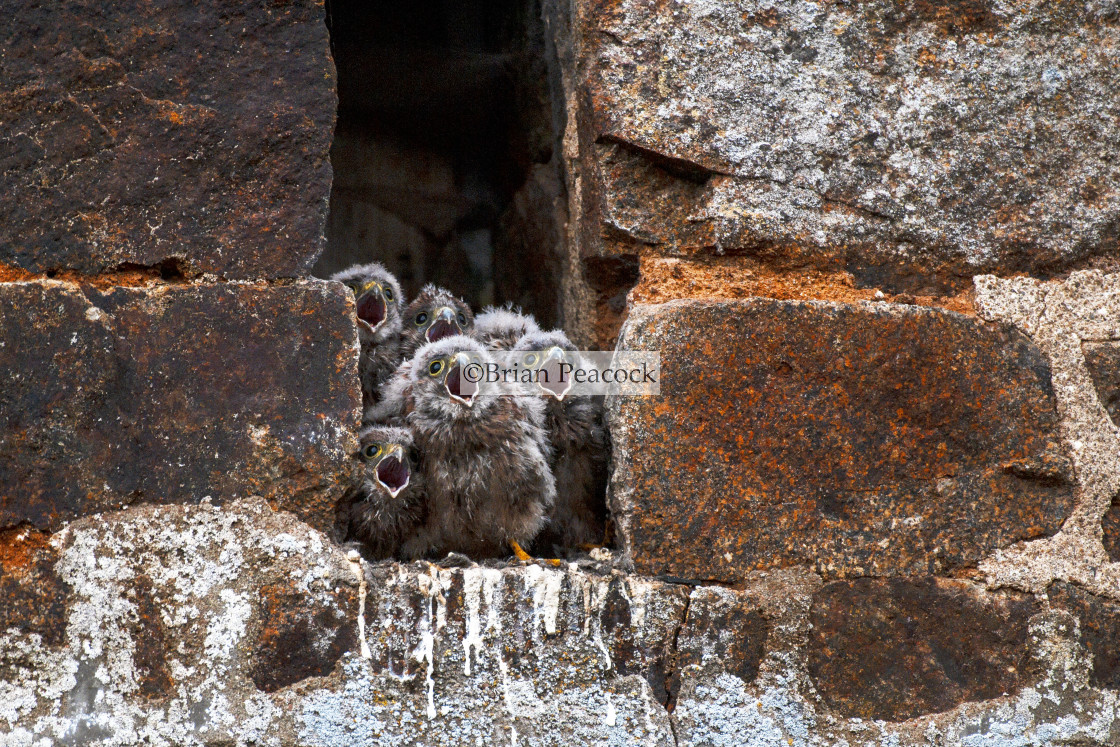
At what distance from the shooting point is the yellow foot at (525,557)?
2.14 meters

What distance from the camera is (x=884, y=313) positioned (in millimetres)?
2211

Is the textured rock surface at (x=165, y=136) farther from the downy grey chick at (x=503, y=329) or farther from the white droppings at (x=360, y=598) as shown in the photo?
the downy grey chick at (x=503, y=329)

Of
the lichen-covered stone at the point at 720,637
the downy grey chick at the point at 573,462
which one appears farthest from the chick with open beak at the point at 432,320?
the lichen-covered stone at the point at 720,637

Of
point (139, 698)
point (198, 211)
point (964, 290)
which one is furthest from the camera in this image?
point (964, 290)

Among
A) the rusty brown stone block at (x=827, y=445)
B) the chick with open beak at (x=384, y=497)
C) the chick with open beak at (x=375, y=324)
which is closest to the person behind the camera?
the rusty brown stone block at (x=827, y=445)

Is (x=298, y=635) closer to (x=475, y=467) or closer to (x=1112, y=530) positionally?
(x=475, y=467)

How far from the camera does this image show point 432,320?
317 cm

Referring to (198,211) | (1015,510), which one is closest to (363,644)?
(198,211)

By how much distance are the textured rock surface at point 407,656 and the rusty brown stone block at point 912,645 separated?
0.02 m

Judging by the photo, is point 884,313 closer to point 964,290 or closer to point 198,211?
point 964,290

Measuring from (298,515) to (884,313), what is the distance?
1.30 m

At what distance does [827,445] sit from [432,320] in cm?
143

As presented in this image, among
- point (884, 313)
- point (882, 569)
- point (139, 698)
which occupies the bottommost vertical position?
point (139, 698)

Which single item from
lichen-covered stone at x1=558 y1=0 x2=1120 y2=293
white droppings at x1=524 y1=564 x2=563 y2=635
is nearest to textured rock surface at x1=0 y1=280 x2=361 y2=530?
white droppings at x1=524 y1=564 x2=563 y2=635
